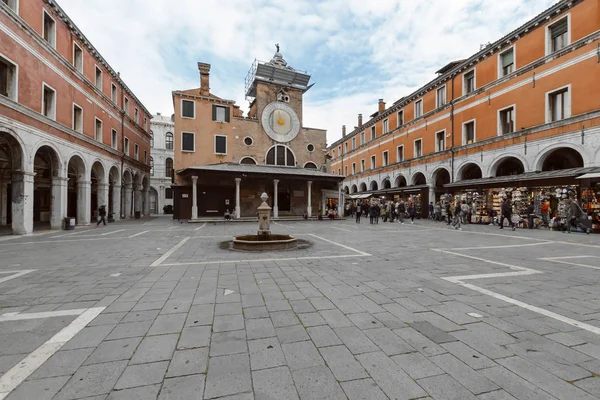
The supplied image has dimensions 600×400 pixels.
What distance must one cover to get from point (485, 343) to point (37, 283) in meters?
6.79

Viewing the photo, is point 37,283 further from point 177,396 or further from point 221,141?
point 221,141

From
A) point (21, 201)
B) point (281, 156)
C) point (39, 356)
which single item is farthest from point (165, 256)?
point (281, 156)

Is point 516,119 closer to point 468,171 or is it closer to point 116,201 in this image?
point 468,171

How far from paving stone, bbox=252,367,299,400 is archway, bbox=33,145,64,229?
17.7 m

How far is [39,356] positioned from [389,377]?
3124mm

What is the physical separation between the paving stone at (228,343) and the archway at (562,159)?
20386 millimetres

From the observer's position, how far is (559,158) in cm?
1727

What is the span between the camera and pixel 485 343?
2762 mm

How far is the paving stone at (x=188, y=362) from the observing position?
2281 mm

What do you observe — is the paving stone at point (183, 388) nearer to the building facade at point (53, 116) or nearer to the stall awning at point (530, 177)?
the building facade at point (53, 116)

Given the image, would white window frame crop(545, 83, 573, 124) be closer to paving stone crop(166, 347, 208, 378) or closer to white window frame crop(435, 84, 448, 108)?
white window frame crop(435, 84, 448, 108)

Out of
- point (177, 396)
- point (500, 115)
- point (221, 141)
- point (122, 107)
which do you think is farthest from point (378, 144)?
point (177, 396)

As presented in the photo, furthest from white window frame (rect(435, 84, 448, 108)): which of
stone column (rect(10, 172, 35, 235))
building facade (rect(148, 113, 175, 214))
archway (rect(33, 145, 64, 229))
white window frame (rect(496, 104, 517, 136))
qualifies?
building facade (rect(148, 113, 175, 214))

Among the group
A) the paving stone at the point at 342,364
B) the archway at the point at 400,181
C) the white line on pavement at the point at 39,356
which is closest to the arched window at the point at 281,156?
the archway at the point at 400,181
